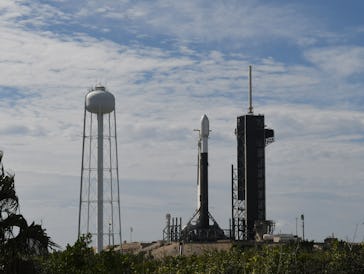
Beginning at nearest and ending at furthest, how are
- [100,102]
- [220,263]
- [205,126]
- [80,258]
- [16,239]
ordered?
[16,239]
[80,258]
[220,263]
[100,102]
[205,126]

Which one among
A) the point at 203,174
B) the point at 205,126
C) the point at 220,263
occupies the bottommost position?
the point at 220,263

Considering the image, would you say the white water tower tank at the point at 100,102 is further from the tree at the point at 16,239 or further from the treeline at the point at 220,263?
the tree at the point at 16,239

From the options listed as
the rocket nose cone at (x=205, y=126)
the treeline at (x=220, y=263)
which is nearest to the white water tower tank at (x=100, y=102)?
the rocket nose cone at (x=205, y=126)

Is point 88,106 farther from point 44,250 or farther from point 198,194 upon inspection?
point 44,250

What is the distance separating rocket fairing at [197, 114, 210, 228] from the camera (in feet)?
321

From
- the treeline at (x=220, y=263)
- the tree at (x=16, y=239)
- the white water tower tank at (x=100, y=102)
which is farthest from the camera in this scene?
the white water tower tank at (x=100, y=102)

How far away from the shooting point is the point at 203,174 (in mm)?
98250

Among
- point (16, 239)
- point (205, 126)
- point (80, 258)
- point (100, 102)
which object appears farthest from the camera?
point (205, 126)

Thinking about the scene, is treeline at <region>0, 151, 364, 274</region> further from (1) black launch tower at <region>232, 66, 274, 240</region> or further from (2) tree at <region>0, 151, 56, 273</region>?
(1) black launch tower at <region>232, 66, 274, 240</region>

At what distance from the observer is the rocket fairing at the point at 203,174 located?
321ft

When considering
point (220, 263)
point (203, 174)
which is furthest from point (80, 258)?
point (203, 174)

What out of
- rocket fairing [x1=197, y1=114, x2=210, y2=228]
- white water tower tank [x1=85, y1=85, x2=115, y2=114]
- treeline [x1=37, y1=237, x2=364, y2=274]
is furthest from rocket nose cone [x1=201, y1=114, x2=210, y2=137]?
treeline [x1=37, y1=237, x2=364, y2=274]

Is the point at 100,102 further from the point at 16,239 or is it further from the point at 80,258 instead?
the point at 16,239

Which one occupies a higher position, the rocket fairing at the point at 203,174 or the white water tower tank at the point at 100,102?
the white water tower tank at the point at 100,102
